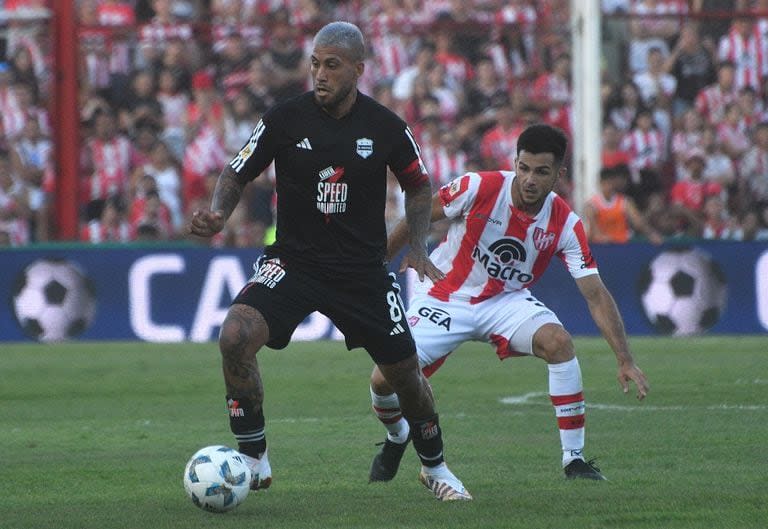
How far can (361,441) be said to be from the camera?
30.6 ft

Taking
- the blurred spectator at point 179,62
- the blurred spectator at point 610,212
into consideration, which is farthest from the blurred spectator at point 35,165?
the blurred spectator at point 610,212

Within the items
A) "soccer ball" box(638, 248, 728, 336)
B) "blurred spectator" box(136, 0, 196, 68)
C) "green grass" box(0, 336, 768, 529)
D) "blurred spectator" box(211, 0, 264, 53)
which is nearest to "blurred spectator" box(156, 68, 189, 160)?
"blurred spectator" box(136, 0, 196, 68)

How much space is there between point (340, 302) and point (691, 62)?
504 inches

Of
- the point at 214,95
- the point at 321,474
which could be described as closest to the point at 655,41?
the point at 214,95

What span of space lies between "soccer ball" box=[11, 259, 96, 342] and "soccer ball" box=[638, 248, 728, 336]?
6050mm

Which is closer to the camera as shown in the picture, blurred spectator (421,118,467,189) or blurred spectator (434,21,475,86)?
blurred spectator (421,118,467,189)

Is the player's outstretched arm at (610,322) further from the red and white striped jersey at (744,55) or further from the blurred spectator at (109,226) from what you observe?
the red and white striped jersey at (744,55)

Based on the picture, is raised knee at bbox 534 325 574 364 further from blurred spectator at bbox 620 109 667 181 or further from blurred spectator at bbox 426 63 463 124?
blurred spectator at bbox 620 109 667 181

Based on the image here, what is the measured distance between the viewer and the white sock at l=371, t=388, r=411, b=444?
25.4 ft

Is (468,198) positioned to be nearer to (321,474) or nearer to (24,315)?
(321,474)

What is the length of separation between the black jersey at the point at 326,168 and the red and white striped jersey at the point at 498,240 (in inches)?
57.3

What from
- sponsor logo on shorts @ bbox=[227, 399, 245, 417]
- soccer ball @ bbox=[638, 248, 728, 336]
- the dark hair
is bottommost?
soccer ball @ bbox=[638, 248, 728, 336]

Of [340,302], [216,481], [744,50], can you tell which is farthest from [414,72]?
[216,481]

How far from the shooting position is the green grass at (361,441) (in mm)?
6531
